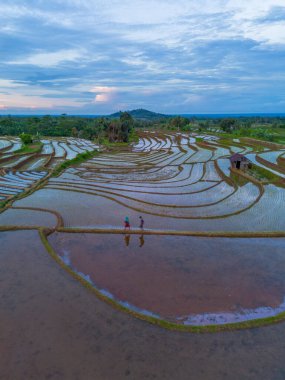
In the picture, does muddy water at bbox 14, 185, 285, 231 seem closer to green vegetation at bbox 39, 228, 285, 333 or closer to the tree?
green vegetation at bbox 39, 228, 285, 333

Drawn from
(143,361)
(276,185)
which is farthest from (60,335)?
(276,185)

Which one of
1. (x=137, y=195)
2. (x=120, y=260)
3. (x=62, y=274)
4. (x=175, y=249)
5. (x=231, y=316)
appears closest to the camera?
(x=231, y=316)

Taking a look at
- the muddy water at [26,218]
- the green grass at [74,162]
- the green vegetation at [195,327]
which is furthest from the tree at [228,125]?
the green vegetation at [195,327]

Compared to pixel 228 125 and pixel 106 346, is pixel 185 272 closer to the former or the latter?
pixel 106 346

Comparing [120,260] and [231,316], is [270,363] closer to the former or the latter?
[231,316]

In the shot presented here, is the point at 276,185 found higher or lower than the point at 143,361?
higher

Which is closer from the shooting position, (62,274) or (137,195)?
(62,274)
